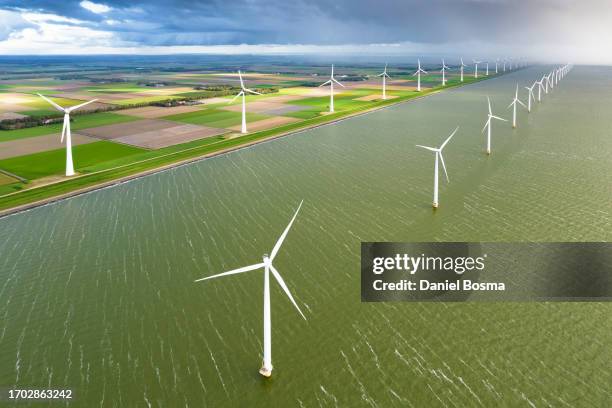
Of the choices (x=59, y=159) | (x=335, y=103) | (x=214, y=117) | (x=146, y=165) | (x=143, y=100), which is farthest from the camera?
(x=143, y=100)

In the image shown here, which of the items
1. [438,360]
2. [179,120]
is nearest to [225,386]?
[438,360]

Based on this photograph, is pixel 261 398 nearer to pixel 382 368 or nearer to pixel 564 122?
pixel 382 368

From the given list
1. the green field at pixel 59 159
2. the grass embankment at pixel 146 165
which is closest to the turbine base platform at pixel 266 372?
the grass embankment at pixel 146 165

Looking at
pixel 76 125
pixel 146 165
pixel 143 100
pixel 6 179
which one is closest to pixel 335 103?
pixel 143 100

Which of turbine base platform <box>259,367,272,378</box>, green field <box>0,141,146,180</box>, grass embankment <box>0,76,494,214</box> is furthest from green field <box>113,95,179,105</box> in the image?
turbine base platform <box>259,367,272,378</box>

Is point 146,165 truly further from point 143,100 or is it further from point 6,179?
point 143,100

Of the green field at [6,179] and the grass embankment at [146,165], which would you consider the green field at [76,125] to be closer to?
the green field at [6,179]

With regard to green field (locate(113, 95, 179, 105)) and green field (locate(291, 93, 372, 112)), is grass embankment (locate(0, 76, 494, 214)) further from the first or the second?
green field (locate(113, 95, 179, 105))
